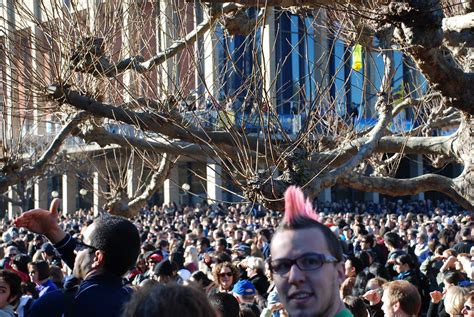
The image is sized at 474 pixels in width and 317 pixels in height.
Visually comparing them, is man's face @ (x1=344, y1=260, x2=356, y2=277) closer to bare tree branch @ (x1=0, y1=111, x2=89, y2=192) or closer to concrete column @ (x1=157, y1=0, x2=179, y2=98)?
concrete column @ (x1=157, y1=0, x2=179, y2=98)

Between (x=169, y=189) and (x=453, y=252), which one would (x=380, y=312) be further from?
(x=169, y=189)

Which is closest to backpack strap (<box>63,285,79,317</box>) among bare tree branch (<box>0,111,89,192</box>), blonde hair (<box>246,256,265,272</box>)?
blonde hair (<box>246,256,265,272</box>)

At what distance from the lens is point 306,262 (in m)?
2.80

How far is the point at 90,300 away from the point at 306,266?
1.42m

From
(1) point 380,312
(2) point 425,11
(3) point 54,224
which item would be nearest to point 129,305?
(3) point 54,224

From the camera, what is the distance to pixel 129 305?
2.91m

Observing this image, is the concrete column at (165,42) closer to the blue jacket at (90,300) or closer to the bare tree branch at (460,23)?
the bare tree branch at (460,23)

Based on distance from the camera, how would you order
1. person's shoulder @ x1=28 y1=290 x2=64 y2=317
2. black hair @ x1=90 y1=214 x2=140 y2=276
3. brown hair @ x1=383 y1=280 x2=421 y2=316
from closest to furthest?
person's shoulder @ x1=28 y1=290 x2=64 y2=317 < black hair @ x1=90 y1=214 x2=140 y2=276 < brown hair @ x1=383 y1=280 x2=421 y2=316

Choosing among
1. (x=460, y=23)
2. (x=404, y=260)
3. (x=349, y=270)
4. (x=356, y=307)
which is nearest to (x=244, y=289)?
(x=356, y=307)

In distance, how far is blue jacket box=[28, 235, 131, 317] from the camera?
3.84 meters

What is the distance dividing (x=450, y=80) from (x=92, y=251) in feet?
11.7

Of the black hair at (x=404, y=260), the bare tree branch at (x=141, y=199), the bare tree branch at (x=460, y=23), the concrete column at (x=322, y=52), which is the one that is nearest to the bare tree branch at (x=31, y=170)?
the bare tree branch at (x=141, y=199)

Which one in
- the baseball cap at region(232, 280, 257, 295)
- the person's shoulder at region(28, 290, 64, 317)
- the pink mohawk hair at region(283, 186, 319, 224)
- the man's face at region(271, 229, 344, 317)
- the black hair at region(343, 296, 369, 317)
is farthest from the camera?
the baseball cap at region(232, 280, 257, 295)

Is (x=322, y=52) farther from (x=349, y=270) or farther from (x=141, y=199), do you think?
(x=141, y=199)
